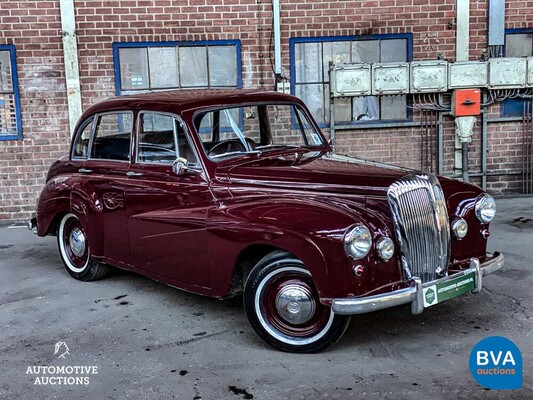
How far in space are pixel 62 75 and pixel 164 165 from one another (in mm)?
4510

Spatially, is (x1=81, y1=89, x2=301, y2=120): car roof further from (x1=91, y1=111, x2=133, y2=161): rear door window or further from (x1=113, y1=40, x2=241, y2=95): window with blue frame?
(x1=113, y1=40, x2=241, y2=95): window with blue frame

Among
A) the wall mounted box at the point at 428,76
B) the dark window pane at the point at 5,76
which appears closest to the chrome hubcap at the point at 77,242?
the dark window pane at the point at 5,76

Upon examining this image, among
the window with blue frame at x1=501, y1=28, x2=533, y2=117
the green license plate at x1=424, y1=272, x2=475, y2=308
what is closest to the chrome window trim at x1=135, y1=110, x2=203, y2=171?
the green license plate at x1=424, y1=272, x2=475, y2=308

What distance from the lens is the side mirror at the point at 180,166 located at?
4629mm

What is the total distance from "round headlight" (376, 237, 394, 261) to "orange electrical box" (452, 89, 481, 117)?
220 inches

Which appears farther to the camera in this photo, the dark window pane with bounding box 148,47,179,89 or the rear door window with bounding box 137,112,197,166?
the dark window pane with bounding box 148,47,179,89

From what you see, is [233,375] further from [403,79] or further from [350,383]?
[403,79]

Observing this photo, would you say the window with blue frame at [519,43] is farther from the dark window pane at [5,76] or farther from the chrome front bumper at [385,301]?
the dark window pane at [5,76]

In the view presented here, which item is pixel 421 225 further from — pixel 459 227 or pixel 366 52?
pixel 366 52

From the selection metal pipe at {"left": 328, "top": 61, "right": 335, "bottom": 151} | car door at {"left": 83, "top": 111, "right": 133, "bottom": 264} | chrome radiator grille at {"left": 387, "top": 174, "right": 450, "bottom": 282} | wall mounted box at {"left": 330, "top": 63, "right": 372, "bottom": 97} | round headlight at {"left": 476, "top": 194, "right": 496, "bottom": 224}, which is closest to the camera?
chrome radiator grille at {"left": 387, "top": 174, "right": 450, "bottom": 282}

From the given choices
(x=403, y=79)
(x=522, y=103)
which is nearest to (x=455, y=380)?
(x=403, y=79)

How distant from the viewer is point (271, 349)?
163 inches

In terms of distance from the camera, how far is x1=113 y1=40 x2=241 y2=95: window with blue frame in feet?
28.5

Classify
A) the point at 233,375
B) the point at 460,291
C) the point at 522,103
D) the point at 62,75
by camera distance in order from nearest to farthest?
the point at 233,375, the point at 460,291, the point at 62,75, the point at 522,103
